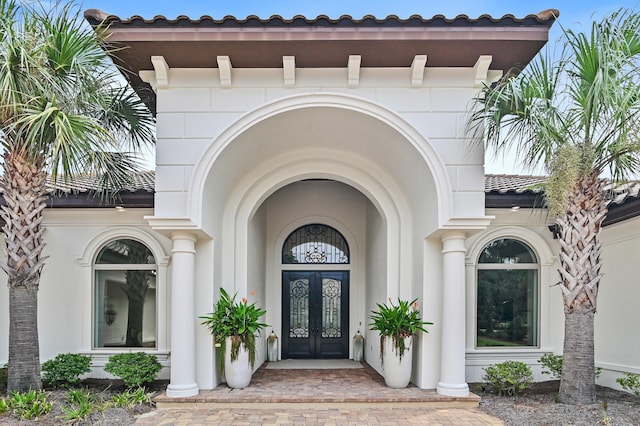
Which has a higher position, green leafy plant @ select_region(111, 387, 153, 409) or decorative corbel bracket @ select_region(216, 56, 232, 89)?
decorative corbel bracket @ select_region(216, 56, 232, 89)

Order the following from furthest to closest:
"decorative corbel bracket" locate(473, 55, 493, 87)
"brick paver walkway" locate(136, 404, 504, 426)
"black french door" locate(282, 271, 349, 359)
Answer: "black french door" locate(282, 271, 349, 359)
"decorative corbel bracket" locate(473, 55, 493, 87)
"brick paver walkway" locate(136, 404, 504, 426)

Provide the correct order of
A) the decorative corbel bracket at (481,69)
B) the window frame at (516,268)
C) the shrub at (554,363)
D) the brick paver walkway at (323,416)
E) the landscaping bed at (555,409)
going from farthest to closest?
the window frame at (516,268)
the shrub at (554,363)
the decorative corbel bracket at (481,69)
the brick paver walkway at (323,416)
the landscaping bed at (555,409)

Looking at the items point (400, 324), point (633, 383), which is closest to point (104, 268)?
Answer: point (400, 324)

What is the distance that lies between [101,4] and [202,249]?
3.88 meters

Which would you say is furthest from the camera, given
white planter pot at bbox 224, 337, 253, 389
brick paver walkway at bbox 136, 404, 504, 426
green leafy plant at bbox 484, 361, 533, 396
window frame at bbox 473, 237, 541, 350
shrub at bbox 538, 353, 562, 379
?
window frame at bbox 473, 237, 541, 350

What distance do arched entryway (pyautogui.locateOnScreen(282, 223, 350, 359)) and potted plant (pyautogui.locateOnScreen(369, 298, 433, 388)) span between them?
14.5ft

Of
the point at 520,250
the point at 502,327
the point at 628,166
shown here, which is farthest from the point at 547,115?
the point at 502,327

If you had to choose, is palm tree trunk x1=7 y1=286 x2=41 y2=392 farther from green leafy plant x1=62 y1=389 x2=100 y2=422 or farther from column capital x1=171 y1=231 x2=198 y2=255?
column capital x1=171 y1=231 x2=198 y2=255

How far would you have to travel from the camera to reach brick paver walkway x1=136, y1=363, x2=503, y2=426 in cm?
719

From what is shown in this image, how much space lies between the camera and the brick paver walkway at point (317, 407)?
7191mm

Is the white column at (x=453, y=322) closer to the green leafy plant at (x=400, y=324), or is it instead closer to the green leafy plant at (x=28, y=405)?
the green leafy plant at (x=400, y=324)

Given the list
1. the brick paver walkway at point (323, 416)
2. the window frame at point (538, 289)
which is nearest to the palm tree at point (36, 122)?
the brick paver walkway at point (323, 416)

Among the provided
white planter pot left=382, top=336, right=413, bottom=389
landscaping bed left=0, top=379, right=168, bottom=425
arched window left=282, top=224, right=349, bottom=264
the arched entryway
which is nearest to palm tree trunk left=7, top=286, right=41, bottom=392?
landscaping bed left=0, top=379, right=168, bottom=425

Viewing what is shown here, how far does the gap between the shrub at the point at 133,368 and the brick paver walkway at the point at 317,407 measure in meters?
1.11
